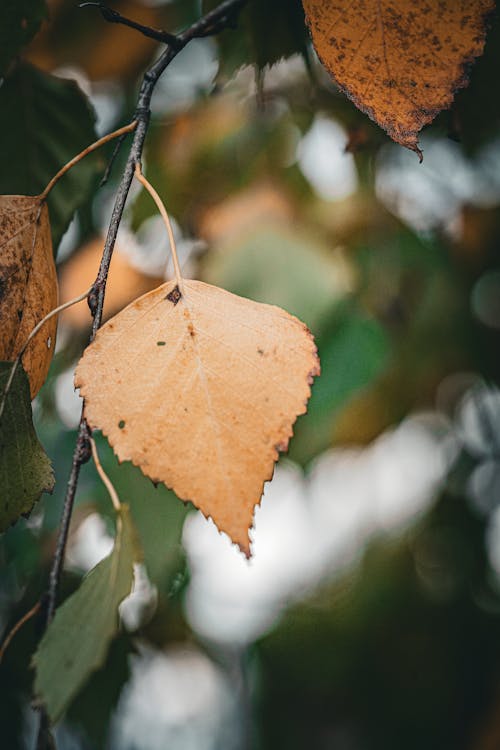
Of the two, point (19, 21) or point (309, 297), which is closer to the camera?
point (19, 21)

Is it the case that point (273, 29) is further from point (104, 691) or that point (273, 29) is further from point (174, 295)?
point (104, 691)

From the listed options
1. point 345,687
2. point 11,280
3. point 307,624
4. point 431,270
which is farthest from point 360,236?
point 345,687

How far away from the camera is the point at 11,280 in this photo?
282 millimetres

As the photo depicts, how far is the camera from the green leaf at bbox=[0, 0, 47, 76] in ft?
1.23

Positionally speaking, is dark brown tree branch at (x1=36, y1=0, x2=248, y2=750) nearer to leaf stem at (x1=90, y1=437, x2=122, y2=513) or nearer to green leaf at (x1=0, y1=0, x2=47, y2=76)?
leaf stem at (x1=90, y1=437, x2=122, y2=513)

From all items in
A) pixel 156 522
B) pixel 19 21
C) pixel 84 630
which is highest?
pixel 19 21

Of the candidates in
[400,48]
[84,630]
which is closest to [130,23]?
[400,48]

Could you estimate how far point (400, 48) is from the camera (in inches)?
10.0

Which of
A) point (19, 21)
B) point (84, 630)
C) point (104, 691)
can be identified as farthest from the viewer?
point (104, 691)

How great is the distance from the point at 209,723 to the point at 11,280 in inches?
116

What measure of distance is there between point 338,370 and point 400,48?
0.34 meters

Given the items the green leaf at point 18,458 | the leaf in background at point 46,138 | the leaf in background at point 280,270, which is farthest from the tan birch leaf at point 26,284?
the leaf in background at point 280,270

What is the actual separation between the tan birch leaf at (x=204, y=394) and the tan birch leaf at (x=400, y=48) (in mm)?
98

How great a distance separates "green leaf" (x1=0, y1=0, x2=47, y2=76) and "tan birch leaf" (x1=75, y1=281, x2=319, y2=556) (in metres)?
0.24
